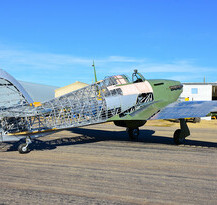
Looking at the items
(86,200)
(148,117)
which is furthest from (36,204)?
(148,117)

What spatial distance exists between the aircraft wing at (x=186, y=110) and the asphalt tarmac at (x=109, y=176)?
1.83 metres

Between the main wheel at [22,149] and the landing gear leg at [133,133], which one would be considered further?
the landing gear leg at [133,133]

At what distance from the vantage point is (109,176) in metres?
8.14

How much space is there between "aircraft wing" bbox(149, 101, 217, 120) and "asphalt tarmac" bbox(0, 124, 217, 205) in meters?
1.83

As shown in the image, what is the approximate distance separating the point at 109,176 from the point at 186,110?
23.5 ft

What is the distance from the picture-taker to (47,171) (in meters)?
8.75

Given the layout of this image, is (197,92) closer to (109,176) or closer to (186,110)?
(186,110)

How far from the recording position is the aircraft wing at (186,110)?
12.6 meters

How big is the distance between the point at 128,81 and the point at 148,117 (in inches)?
140

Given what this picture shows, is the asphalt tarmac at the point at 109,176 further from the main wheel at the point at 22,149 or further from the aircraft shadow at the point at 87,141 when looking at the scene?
the aircraft shadow at the point at 87,141

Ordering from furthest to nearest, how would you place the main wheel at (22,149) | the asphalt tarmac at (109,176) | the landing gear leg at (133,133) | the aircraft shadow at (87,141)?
the landing gear leg at (133,133) → the aircraft shadow at (87,141) → the main wheel at (22,149) → the asphalt tarmac at (109,176)

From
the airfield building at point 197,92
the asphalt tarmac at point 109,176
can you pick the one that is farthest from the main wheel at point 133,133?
the airfield building at point 197,92

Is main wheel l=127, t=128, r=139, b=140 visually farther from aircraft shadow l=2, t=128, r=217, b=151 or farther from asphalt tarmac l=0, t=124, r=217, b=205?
asphalt tarmac l=0, t=124, r=217, b=205

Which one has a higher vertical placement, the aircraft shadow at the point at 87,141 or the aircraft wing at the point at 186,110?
the aircraft wing at the point at 186,110
